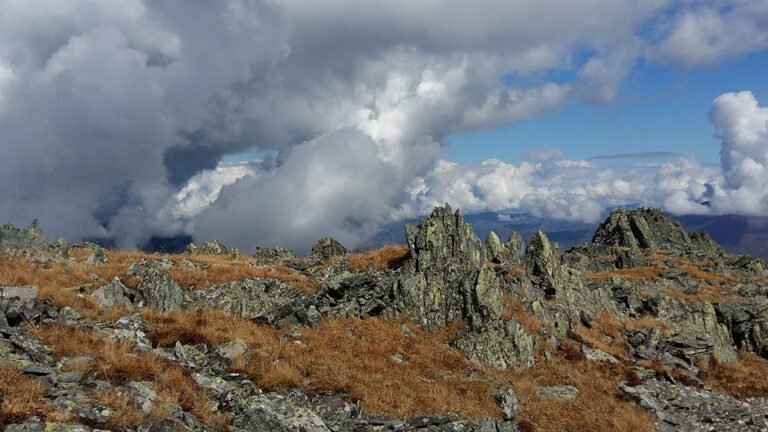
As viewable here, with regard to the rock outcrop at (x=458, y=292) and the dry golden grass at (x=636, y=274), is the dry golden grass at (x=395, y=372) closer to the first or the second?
the rock outcrop at (x=458, y=292)

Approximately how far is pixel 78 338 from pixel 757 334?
53135mm

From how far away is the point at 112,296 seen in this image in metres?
19.2

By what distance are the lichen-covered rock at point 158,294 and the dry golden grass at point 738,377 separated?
3512 cm

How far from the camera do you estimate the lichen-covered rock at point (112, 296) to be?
60.6 ft

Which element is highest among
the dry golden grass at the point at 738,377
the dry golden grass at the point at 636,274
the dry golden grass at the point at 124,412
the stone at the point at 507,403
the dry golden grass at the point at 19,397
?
the dry golden grass at the point at 19,397

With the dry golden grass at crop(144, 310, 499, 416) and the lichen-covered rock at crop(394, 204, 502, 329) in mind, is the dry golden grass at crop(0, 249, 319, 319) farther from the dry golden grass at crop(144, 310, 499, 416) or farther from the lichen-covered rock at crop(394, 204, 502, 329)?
the lichen-covered rock at crop(394, 204, 502, 329)

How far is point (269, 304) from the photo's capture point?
75.5 ft

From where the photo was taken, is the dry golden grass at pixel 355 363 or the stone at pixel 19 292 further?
the stone at pixel 19 292

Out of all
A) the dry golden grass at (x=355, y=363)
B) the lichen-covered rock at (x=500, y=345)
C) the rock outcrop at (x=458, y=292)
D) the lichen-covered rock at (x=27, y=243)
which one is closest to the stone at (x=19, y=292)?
the dry golden grass at (x=355, y=363)

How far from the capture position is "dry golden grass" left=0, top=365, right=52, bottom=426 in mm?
7742

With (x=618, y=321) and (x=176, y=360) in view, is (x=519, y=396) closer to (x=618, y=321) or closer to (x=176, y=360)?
(x=176, y=360)

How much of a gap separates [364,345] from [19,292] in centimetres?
1464

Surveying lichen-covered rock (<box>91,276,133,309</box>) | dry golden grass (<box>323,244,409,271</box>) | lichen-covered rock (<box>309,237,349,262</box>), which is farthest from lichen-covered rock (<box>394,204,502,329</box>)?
lichen-covered rock (<box>91,276,133,309</box>)

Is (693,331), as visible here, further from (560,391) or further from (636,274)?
(636,274)
